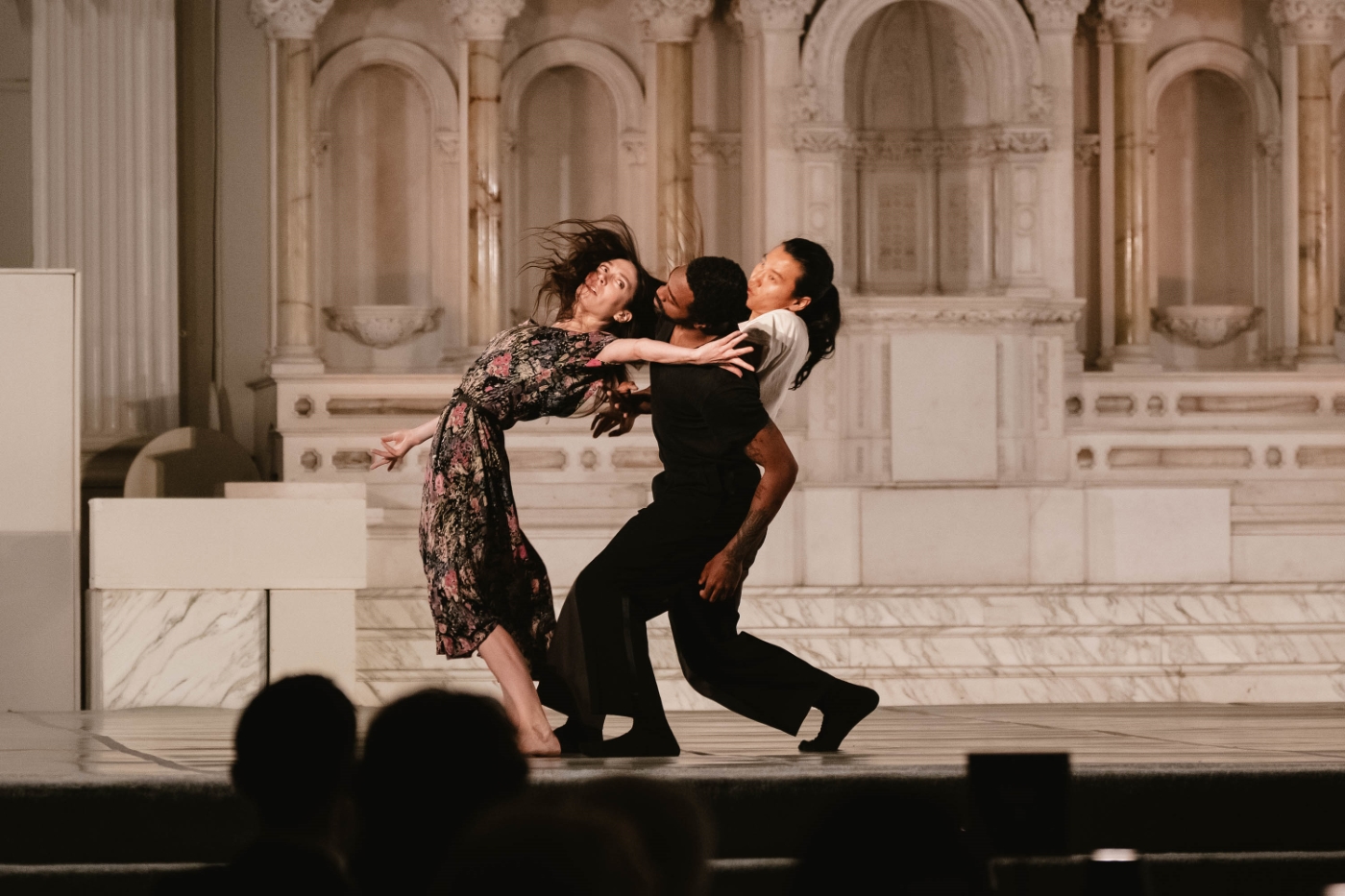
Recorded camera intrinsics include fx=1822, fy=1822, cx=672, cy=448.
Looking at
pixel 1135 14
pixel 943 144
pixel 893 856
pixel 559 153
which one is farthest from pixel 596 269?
pixel 1135 14

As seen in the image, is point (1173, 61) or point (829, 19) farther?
point (1173, 61)

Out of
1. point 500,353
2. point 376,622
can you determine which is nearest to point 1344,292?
point 376,622

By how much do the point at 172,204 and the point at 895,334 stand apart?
14.5ft

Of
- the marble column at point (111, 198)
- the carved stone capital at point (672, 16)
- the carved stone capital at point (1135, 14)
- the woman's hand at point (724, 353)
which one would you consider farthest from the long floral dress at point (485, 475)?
the carved stone capital at point (1135, 14)

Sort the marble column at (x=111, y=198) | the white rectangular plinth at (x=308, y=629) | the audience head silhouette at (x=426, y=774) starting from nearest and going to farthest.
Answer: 1. the audience head silhouette at (x=426, y=774)
2. the white rectangular plinth at (x=308, y=629)
3. the marble column at (x=111, y=198)

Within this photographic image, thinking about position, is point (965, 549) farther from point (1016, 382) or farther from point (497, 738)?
point (497, 738)

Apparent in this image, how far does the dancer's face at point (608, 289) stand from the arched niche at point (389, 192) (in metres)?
7.66

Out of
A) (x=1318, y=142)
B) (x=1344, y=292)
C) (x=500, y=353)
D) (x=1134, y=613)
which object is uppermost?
(x=1318, y=142)

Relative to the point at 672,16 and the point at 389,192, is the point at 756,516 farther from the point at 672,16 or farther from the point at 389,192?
the point at 389,192

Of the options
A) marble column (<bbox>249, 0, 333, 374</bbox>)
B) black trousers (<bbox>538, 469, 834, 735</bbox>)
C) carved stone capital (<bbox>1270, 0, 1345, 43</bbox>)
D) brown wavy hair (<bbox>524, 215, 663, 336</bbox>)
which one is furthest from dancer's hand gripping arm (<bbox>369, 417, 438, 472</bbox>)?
carved stone capital (<bbox>1270, 0, 1345, 43</bbox>)

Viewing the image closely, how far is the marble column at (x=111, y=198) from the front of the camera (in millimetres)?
10516

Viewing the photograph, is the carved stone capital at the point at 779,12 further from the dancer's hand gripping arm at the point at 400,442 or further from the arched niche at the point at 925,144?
the dancer's hand gripping arm at the point at 400,442

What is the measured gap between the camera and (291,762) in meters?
2.38

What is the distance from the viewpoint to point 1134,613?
8.99 metres
